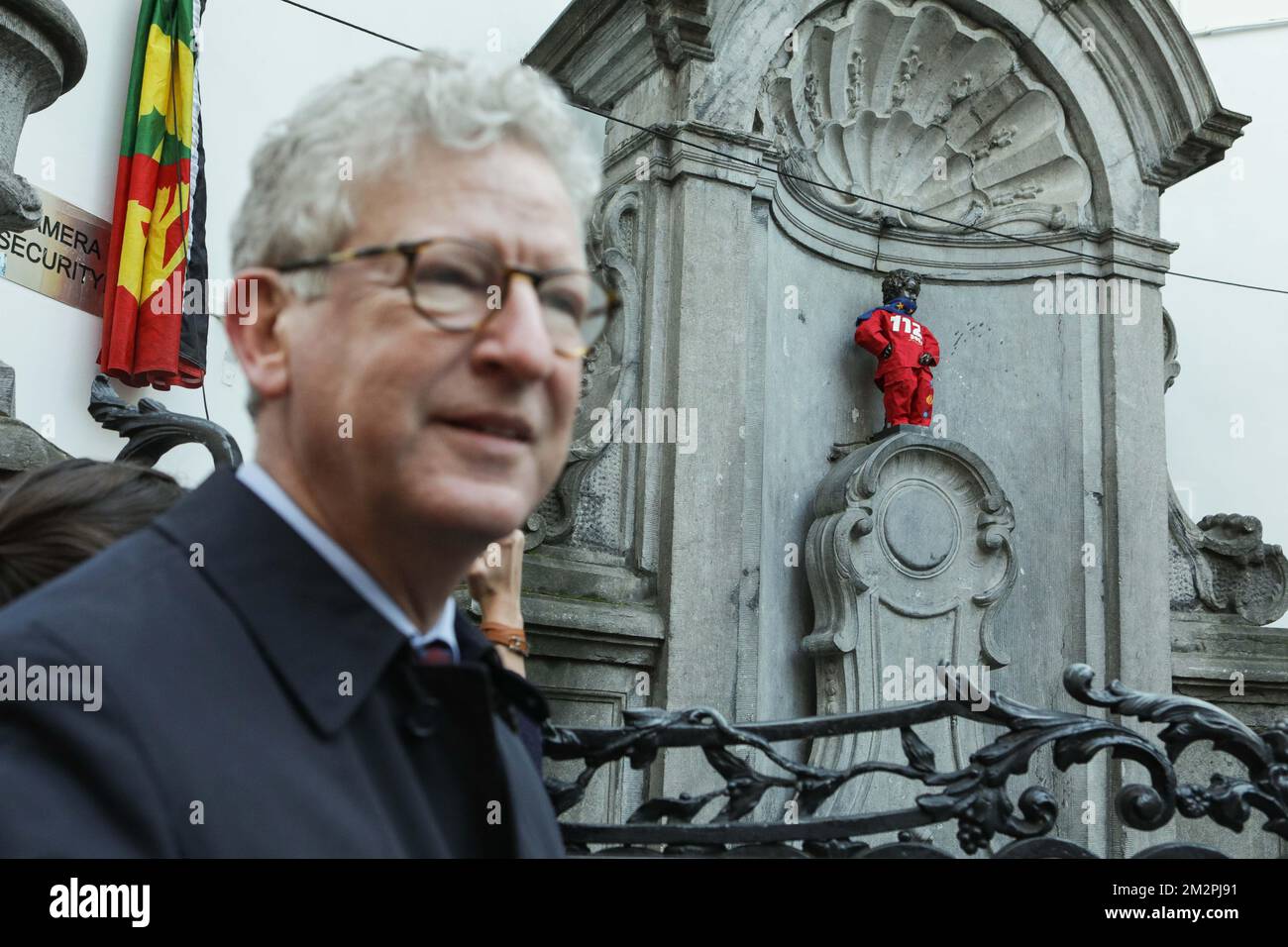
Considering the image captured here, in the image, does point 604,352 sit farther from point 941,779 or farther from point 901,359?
point 941,779

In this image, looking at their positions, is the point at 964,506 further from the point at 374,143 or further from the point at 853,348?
the point at 374,143

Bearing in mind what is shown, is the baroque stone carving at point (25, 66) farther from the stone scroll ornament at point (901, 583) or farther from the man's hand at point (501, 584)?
the stone scroll ornament at point (901, 583)

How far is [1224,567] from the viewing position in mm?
6191

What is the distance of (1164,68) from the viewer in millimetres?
5941

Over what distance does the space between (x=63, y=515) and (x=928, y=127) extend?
589cm

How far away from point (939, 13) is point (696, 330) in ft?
7.49

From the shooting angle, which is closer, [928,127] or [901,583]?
[901,583]

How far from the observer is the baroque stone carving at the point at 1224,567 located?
6094 mm

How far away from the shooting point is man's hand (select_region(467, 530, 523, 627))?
195cm

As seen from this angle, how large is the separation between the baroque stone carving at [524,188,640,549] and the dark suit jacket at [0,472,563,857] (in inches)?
154

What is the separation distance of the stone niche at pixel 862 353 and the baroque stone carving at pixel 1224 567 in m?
0.32

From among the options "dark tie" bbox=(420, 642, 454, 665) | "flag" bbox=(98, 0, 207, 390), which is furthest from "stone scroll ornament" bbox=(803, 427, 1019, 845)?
"dark tie" bbox=(420, 642, 454, 665)

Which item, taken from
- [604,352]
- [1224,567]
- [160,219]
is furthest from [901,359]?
[160,219]

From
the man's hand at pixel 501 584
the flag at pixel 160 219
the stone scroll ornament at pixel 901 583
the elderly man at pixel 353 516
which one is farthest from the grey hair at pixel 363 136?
the flag at pixel 160 219
